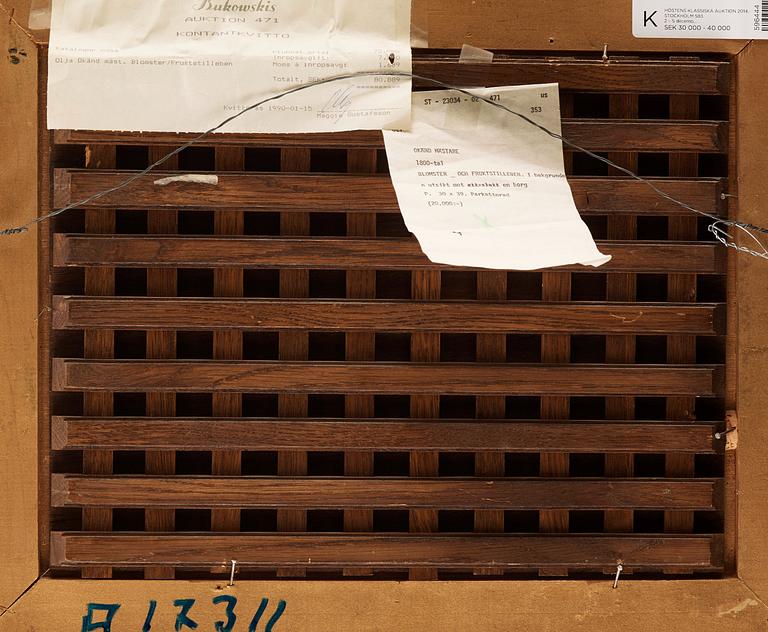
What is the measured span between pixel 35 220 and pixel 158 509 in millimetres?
265

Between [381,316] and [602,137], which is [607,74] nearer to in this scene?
[602,137]

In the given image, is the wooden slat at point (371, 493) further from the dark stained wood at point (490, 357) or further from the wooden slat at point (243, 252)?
the wooden slat at point (243, 252)

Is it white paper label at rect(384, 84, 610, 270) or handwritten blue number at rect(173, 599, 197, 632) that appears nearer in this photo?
white paper label at rect(384, 84, 610, 270)

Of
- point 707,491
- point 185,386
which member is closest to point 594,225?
point 707,491

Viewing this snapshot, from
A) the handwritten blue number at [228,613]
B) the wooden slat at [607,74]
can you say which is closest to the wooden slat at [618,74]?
the wooden slat at [607,74]

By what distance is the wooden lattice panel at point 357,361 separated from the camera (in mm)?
583

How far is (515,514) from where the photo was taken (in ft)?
2.04

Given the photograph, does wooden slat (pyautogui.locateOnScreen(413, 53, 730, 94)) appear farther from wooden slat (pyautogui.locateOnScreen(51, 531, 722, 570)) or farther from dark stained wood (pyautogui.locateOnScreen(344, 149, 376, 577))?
wooden slat (pyautogui.locateOnScreen(51, 531, 722, 570))
